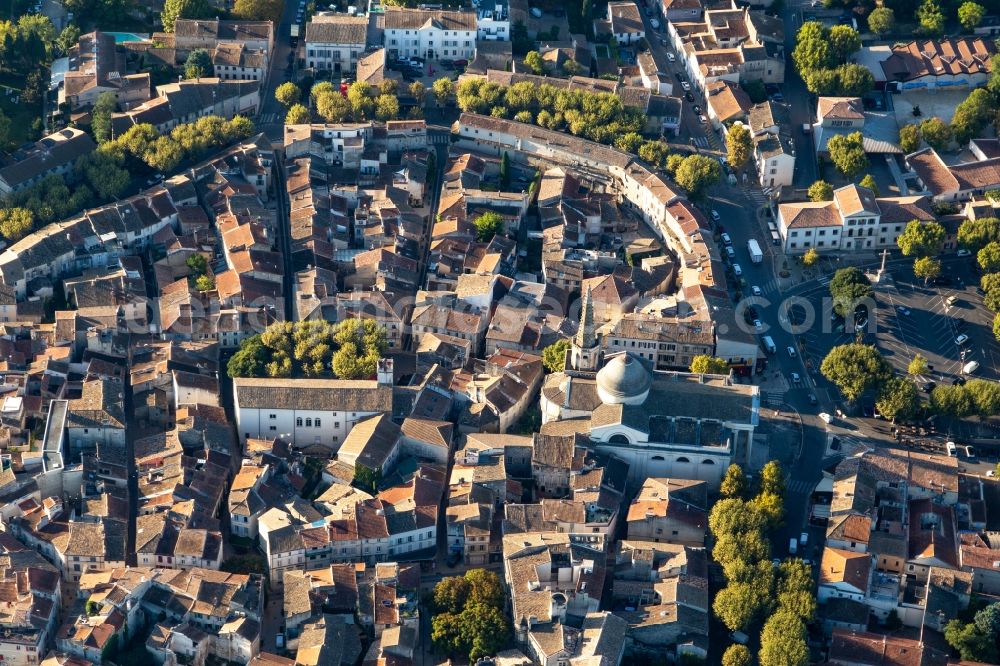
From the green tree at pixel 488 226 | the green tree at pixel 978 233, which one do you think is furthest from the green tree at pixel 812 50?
the green tree at pixel 488 226

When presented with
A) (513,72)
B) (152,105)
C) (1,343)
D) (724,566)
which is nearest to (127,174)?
(152,105)

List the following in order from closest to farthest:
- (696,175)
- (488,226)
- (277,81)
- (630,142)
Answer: (488,226) < (696,175) < (630,142) < (277,81)

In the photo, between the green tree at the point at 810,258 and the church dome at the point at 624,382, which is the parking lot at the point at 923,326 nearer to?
the green tree at the point at 810,258

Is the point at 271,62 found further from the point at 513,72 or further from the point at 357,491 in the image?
the point at 357,491

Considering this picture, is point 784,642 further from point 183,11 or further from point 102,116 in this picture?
point 183,11

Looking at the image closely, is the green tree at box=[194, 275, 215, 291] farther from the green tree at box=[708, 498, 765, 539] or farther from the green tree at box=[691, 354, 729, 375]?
the green tree at box=[708, 498, 765, 539]

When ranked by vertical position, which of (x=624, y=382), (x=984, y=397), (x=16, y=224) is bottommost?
→ (x=624, y=382)

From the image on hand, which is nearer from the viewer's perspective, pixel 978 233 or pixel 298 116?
pixel 978 233

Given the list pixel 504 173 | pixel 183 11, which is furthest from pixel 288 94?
pixel 504 173
